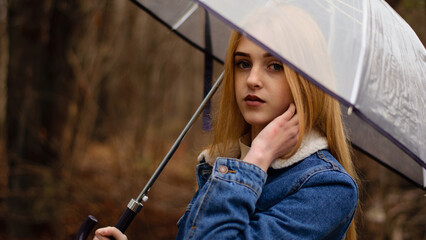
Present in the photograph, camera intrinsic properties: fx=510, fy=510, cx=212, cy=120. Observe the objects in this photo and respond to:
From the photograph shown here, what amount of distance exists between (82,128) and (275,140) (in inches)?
179

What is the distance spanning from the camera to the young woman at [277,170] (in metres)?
1.65

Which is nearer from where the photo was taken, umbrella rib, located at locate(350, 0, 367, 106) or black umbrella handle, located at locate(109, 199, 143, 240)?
umbrella rib, located at locate(350, 0, 367, 106)

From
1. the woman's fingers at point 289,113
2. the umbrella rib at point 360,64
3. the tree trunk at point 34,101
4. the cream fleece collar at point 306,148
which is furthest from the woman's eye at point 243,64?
the tree trunk at point 34,101

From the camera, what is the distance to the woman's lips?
1.85 meters

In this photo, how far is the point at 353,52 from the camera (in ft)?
4.72

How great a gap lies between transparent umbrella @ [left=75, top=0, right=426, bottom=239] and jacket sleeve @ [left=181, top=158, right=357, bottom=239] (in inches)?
11.2

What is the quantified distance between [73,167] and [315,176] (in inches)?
182

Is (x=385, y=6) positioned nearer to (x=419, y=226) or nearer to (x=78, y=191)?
(x=419, y=226)

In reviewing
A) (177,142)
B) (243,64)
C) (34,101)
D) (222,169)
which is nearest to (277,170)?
(222,169)

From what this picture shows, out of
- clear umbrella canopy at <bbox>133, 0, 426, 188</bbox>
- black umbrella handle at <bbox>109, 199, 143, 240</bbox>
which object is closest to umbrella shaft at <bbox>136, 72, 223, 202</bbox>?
black umbrella handle at <bbox>109, 199, 143, 240</bbox>

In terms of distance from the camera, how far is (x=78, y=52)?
19.1 ft

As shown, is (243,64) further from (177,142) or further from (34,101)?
(34,101)

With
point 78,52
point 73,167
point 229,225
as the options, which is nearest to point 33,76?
point 78,52

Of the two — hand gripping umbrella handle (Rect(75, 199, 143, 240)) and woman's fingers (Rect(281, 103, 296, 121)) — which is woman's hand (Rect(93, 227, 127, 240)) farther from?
woman's fingers (Rect(281, 103, 296, 121))
